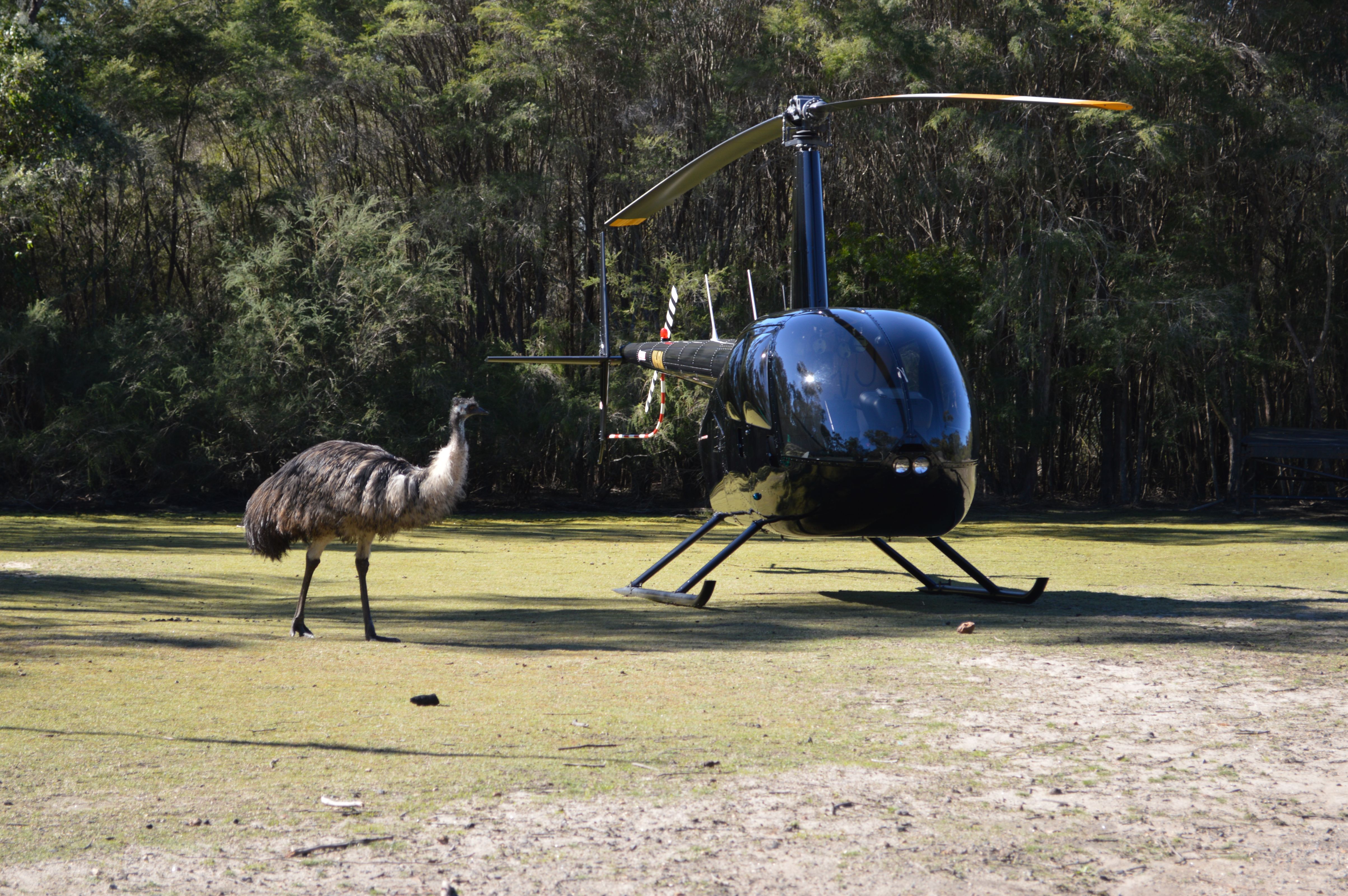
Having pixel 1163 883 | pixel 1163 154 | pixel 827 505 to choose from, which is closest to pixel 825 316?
pixel 827 505

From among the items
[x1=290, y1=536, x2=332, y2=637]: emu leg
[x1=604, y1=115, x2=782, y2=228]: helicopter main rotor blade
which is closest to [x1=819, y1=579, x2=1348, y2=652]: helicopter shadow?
[x1=604, y1=115, x2=782, y2=228]: helicopter main rotor blade

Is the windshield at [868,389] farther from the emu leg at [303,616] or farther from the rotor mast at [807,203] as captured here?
the emu leg at [303,616]

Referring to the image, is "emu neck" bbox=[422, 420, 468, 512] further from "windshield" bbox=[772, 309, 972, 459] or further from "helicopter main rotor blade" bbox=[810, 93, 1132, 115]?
"helicopter main rotor blade" bbox=[810, 93, 1132, 115]

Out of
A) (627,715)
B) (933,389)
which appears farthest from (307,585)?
(933,389)

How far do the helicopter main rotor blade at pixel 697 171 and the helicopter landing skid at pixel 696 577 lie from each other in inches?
92.4

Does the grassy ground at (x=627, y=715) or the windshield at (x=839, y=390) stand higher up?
the windshield at (x=839, y=390)

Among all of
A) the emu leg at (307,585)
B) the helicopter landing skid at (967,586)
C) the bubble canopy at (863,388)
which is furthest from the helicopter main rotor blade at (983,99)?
the emu leg at (307,585)

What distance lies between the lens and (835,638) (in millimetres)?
6605

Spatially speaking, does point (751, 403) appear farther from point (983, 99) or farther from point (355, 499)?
point (355, 499)

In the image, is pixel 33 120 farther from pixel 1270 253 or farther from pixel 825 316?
pixel 1270 253

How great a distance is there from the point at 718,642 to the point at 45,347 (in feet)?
49.2

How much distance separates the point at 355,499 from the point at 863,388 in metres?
2.97

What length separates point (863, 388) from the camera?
686 centimetres

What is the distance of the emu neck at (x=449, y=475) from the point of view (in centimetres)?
634
